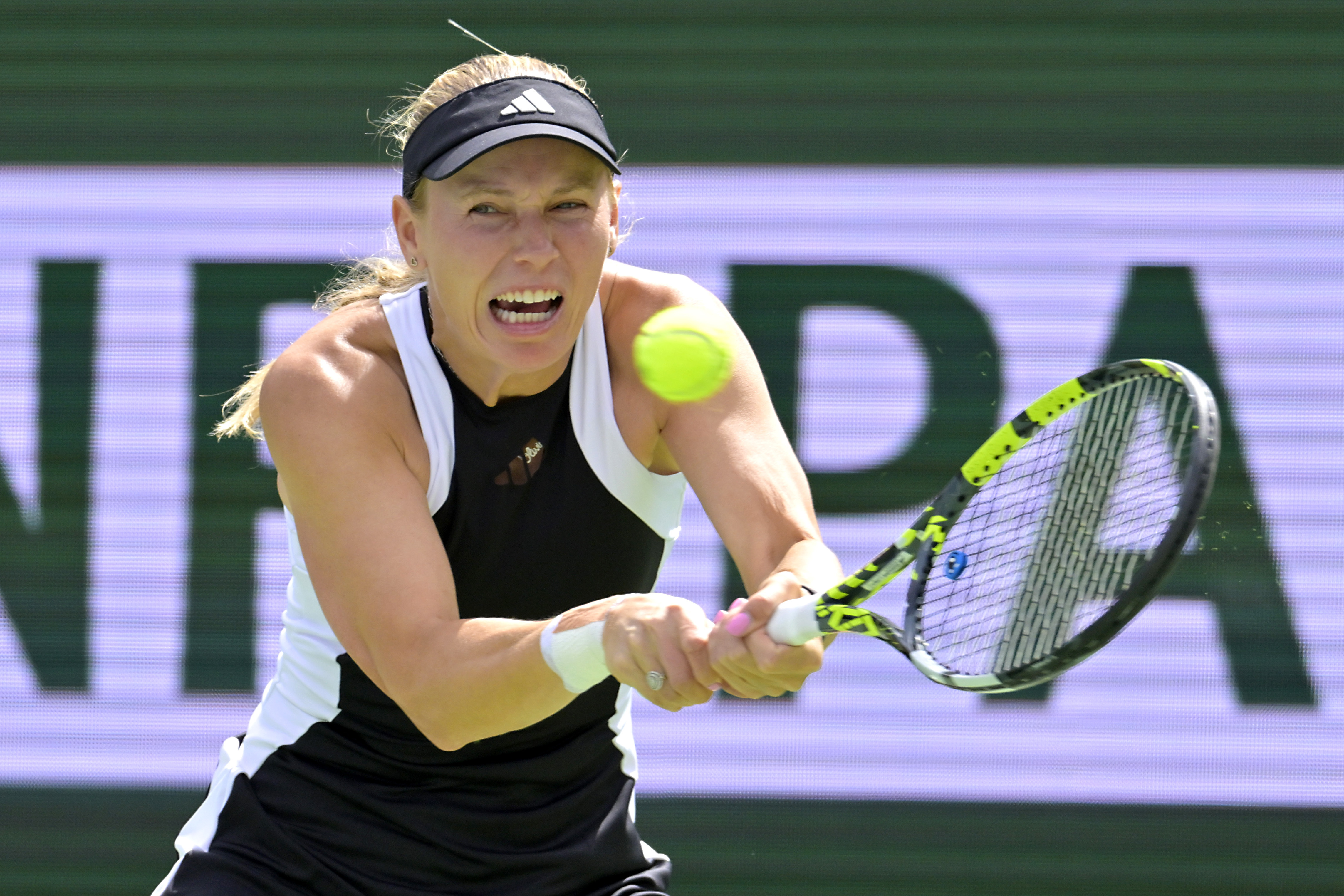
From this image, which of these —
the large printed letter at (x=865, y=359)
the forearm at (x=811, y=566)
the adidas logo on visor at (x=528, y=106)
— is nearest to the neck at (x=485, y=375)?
the adidas logo on visor at (x=528, y=106)

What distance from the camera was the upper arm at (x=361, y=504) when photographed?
1.78 meters

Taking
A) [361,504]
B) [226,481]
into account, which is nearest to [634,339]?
[361,504]

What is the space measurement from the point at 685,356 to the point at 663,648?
45 centimetres

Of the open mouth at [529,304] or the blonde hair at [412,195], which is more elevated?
the blonde hair at [412,195]

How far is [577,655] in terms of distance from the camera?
1668 mm

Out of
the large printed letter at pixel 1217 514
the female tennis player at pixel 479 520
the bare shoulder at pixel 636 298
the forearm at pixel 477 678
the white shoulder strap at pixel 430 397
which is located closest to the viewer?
the forearm at pixel 477 678

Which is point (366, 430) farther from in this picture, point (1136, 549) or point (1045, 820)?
point (1045, 820)

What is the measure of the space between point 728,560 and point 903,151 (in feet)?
3.59

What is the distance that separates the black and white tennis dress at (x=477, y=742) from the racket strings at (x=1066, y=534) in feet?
1.56

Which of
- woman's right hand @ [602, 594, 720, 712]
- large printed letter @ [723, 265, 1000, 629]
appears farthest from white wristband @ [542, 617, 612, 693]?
large printed letter @ [723, 265, 1000, 629]

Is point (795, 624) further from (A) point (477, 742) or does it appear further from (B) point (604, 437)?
(A) point (477, 742)

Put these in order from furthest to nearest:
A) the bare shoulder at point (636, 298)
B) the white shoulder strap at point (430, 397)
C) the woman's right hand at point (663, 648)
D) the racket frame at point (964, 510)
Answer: the bare shoulder at point (636, 298) → the white shoulder strap at point (430, 397) → the woman's right hand at point (663, 648) → the racket frame at point (964, 510)

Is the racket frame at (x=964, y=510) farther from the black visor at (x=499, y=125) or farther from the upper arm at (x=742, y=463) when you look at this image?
the black visor at (x=499, y=125)

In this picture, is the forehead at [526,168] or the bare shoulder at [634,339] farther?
the bare shoulder at [634,339]
